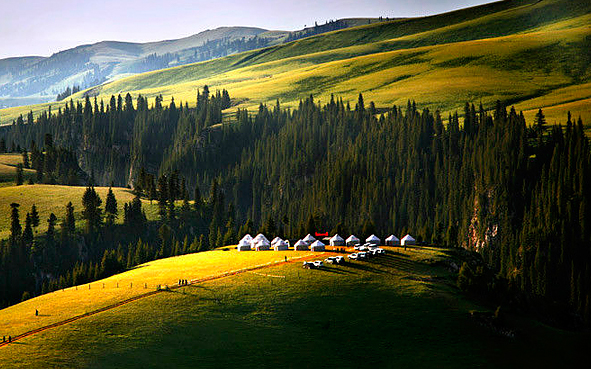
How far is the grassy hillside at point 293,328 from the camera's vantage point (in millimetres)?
95938

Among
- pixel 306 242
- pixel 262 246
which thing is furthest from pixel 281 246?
pixel 306 242

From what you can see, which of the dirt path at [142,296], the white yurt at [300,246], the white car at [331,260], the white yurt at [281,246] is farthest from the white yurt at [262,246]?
the white car at [331,260]

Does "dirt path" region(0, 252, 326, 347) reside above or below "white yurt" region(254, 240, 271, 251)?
above

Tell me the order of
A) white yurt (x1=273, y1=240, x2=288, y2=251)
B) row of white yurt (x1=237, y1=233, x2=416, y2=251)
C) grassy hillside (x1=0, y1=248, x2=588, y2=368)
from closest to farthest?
grassy hillside (x1=0, y1=248, x2=588, y2=368) < row of white yurt (x1=237, y1=233, x2=416, y2=251) < white yurt (x1=273, y1=240, x2=288, y2=251)

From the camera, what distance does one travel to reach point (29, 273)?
199 meters

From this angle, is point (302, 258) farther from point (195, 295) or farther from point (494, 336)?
point (494, 336)

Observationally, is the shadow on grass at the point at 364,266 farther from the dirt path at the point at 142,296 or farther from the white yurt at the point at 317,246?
the white yurt at the point at 317,246

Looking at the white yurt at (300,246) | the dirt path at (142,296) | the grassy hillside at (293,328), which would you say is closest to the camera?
the grassy hillside at (293,328)

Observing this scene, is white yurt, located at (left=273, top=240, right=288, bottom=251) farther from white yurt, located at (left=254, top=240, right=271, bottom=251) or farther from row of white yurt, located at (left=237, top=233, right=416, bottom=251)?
white yurt, located at (left=254, top=240, right=271, bottom=251)

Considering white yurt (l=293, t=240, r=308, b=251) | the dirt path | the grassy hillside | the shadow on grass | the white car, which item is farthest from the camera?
white yurt (l=293, t=240, r=308, b=251)

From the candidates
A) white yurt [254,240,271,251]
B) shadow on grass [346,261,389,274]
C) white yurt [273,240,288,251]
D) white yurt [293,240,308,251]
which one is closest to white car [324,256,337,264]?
shadow on grass [346,261,389,274]

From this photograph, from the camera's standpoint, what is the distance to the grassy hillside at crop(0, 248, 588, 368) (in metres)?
95.9

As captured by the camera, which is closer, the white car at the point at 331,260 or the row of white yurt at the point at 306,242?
the white car at the point at 331,260

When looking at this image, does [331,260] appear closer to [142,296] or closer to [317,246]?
[317,246]
